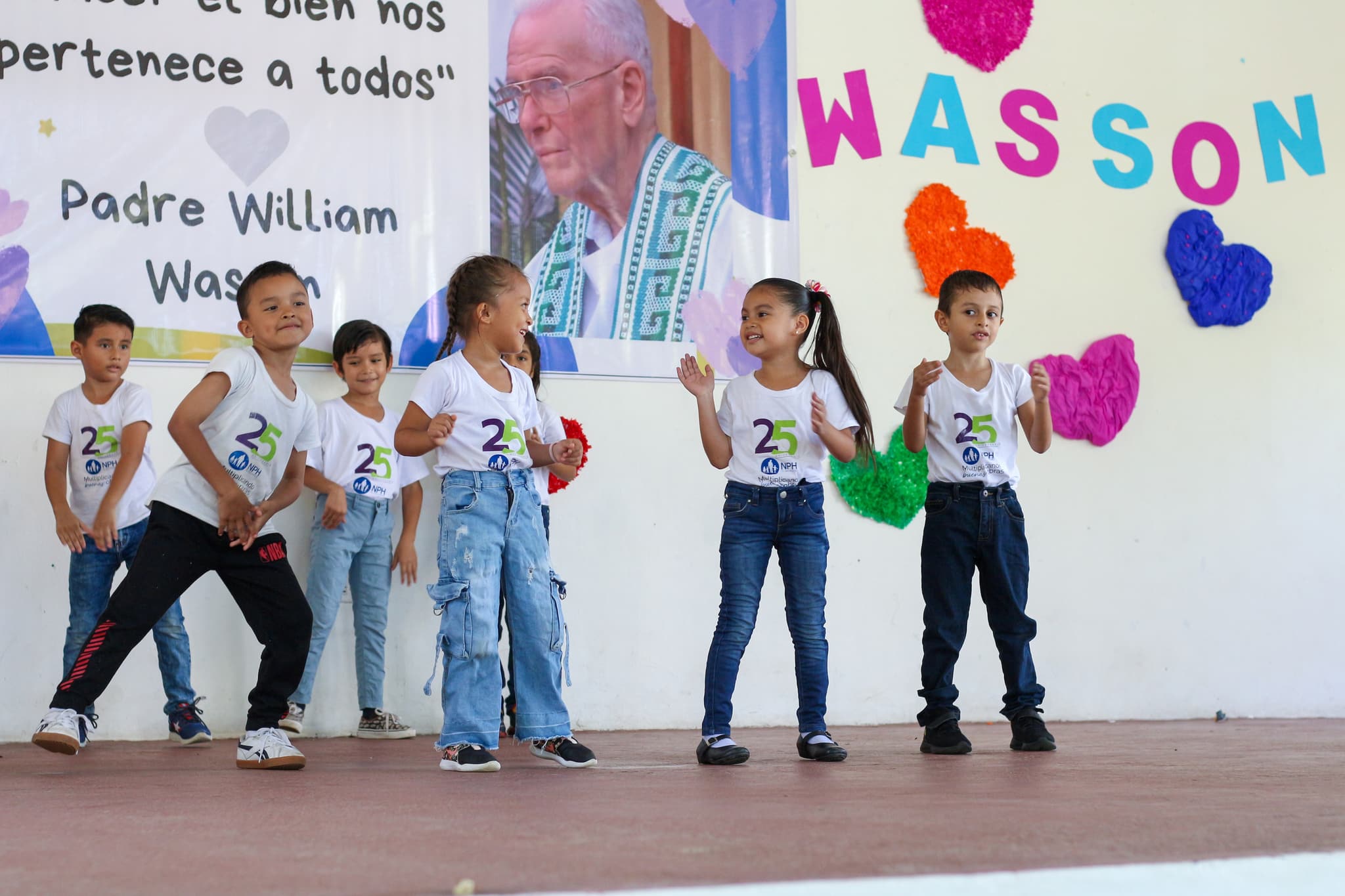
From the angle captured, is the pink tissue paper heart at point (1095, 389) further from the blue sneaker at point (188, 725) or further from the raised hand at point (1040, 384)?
the blue sneaker at point (188, 725)

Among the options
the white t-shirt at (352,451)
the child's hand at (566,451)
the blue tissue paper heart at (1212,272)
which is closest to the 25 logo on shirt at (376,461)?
the white t-shirt at (352,451)

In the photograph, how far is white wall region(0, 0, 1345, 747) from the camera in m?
4.14

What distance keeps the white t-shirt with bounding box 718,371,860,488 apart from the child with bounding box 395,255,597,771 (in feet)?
1.51

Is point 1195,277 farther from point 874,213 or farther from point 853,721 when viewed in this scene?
point 853,721

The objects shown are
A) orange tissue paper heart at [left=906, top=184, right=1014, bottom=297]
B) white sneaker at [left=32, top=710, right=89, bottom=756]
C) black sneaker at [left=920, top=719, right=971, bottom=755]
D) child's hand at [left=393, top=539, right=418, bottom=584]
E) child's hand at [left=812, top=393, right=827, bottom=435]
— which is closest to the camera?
white sneaker at [left=32, top=710, right=89, bottom=756]

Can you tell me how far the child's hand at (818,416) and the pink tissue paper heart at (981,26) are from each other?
6.98ft

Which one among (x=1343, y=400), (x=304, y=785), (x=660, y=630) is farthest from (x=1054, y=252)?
(x=304, y=785)

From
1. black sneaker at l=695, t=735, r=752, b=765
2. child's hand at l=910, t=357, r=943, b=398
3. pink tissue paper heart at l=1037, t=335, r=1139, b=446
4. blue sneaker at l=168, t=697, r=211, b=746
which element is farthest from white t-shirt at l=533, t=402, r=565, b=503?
pink tissue paper heart at l=1037, t=335, r=1139, b=446

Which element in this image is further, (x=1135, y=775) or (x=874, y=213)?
(x=874, y=213)

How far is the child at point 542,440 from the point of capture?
136 inches

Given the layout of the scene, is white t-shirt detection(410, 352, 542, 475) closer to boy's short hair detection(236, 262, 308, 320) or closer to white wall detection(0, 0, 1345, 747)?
boy's short hair detection(236, 262, 308, 320)

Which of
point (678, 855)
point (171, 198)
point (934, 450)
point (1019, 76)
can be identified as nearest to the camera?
point (678, 855)

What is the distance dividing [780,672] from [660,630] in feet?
1.43

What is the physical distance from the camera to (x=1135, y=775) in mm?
2441
